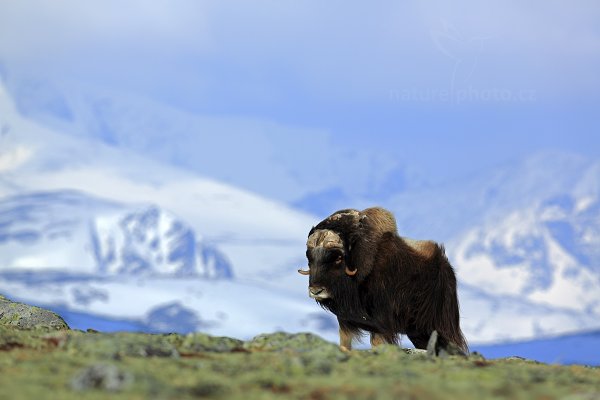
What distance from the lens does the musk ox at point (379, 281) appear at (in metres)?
18.4

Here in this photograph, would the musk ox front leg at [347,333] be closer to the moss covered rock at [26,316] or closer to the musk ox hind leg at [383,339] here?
the musk ox hind leg at [383,339]

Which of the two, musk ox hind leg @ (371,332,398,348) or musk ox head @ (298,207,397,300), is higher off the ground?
musk ox head @ (298,207,397,300)

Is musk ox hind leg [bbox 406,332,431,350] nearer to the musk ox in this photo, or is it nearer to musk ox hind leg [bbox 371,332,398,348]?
the musk ox

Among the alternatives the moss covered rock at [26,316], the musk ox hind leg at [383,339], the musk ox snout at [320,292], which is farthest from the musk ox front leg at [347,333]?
the moss covered rock at [26,316]

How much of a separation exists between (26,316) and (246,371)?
7867mm

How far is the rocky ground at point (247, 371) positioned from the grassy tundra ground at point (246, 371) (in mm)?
11

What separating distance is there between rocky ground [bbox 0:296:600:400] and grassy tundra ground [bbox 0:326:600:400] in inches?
0.4

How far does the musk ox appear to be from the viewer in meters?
18.4

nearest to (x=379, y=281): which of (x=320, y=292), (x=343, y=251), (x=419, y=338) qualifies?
(x=343, y=251)

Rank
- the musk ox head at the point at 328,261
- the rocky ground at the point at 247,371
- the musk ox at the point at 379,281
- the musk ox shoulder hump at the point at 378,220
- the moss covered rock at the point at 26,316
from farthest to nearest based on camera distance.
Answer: the musk ox shoulder hump at the point at 378,220 → the musk ox head at the point at 328,261 → the musk ox at the point at 379,281 → the moss covered rock at the point at 26,316 → the rocky ground at the point at 247,371

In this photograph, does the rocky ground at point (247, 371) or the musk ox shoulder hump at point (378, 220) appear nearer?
the rocky ground at point (247, 371)

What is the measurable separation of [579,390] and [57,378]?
5.42 meters

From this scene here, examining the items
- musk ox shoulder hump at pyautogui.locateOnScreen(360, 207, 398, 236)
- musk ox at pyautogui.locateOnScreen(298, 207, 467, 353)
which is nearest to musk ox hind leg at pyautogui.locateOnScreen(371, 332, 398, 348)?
musk ox at pyautogui.locateOnScreen(298, 207, 467, 353)

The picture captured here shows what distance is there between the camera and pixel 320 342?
1379cm
